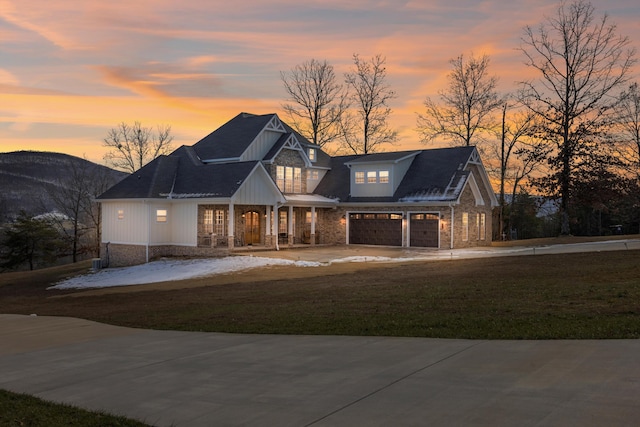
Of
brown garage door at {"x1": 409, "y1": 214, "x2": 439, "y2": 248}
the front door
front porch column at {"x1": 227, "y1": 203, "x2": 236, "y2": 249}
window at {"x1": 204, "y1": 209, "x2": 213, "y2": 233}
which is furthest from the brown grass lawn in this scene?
the front door

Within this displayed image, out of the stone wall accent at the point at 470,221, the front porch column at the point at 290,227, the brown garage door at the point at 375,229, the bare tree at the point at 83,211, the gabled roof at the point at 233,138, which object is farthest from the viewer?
the bare tree at the point at 83,211

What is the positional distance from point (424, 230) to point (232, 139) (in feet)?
50.4

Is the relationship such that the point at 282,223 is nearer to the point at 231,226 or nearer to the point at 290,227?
the point at 290,227

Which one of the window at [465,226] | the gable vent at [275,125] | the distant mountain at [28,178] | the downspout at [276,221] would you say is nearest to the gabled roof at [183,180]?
the downspout at [276,221]

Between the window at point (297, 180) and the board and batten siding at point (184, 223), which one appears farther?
the window at point (297, 180)

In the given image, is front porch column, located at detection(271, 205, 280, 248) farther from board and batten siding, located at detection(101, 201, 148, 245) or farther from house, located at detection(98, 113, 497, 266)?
board and batten siding, located at detection(101, 201, 148, 245)

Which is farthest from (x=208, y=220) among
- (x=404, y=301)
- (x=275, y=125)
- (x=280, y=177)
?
(x=404, y=301)

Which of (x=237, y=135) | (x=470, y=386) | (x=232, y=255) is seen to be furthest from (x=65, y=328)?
(x=237, y=135)

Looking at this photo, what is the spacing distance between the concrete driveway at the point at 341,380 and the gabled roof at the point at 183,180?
24182mm

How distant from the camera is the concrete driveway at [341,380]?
232 inches

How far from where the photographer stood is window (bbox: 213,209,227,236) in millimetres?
35812

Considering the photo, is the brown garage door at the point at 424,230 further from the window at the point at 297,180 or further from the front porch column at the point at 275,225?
the window at the point at 297,180

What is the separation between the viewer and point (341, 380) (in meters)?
7.43

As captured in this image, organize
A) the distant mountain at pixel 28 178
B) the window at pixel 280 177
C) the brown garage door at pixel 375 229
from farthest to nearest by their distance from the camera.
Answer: the distant mountain at pixel 28 178 < the window at pixel 280 177 < the brown garage door at pixel 375 229
